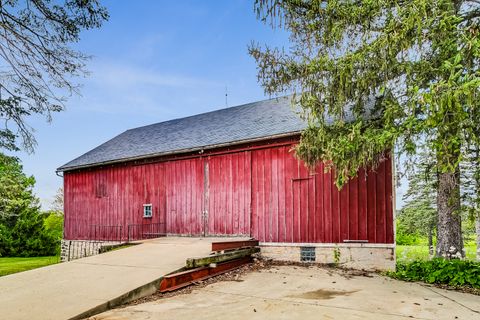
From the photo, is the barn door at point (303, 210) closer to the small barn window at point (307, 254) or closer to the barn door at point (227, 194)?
the small barn window at point (307, 254)

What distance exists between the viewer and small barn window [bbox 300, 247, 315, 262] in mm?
8920

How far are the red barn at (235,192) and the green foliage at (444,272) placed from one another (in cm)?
64

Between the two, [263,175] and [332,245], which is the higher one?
[263,175]

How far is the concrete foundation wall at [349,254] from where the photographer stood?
802 centimetres

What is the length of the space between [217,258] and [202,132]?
626 cm

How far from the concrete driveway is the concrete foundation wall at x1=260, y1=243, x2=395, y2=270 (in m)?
1.07

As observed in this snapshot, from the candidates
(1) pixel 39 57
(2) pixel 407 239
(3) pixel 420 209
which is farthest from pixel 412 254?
(1) pixel 39 57

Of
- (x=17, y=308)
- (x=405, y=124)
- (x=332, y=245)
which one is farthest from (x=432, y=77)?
(x=17, y=308)

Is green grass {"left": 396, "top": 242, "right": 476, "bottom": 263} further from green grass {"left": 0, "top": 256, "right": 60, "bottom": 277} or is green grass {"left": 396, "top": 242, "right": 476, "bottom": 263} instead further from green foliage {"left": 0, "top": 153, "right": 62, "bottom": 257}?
green foliage {"left": 0, "top": 153, "right": 62, "bottom": 257}

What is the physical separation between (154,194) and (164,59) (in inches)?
294

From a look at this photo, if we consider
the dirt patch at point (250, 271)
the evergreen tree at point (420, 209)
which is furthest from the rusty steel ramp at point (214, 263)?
the evergreen tree at point (420, 209)

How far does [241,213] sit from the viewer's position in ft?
33.4

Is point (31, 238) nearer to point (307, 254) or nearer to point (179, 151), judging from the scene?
point (179, 151)

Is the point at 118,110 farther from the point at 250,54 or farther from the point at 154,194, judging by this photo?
the point at 250,54
